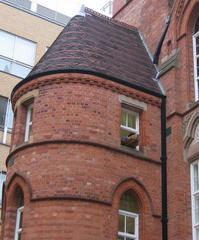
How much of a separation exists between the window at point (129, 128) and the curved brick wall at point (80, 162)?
28 centimetres

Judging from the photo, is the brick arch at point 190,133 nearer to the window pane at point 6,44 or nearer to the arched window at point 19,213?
the arched window at point 19,213

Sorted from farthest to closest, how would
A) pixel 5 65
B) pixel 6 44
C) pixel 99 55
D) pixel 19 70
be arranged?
pixel 6 44 → pixel 19 70 → pixel 5 65 → pixel 99 55

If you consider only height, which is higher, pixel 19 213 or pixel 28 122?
pixel 28 122

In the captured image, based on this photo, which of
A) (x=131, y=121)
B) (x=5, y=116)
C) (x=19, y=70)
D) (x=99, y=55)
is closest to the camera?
(x=131, y=121)

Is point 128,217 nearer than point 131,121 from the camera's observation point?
Yes

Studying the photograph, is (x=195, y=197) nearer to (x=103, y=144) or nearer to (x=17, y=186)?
(x=103, y=144)

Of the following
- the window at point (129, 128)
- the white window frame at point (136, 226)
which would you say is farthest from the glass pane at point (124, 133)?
the white window frame at point (136, 226)

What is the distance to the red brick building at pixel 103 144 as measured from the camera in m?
15.1

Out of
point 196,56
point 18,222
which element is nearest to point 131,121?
point 196,56

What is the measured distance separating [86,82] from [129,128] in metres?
2.02

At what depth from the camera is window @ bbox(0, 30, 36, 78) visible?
31.2 meters

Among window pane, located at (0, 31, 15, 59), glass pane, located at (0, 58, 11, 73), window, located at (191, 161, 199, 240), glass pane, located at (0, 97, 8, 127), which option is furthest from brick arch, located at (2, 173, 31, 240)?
window pane, located at (0, 31, 15, 59)

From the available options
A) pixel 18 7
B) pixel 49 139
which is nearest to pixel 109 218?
pixel 49 139

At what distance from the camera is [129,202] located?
16188 millimetres
